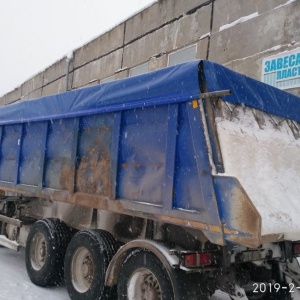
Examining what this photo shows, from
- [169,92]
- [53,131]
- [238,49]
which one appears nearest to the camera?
[169,92]

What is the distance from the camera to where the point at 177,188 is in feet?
11.2

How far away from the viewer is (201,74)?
3303mm

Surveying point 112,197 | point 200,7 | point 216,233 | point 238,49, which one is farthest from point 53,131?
point 200,7

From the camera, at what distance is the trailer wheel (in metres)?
3.30

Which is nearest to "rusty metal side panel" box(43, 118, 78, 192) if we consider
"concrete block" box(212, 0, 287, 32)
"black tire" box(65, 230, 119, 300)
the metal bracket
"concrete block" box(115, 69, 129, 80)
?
"black tire" box(65, 230, 119, 300)

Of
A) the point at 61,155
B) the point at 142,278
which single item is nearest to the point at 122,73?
the point at 61,155

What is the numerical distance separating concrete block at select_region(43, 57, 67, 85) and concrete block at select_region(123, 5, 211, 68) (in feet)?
17.1

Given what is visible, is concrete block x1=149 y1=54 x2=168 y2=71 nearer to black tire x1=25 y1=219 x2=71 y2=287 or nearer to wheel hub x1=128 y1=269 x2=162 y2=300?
black tire x1=25 y1=219 x2=71 y2=287

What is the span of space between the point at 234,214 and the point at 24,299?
9.98 feet

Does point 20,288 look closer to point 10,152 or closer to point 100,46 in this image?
point 10,152

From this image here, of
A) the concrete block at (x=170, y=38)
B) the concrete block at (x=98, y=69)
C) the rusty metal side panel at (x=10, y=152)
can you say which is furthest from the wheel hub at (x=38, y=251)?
the concrete block at (x=98, y=69)

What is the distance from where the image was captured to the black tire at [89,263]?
4.02 m

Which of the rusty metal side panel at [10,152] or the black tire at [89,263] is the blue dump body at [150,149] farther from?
the rusty metal side panel at [10,152]

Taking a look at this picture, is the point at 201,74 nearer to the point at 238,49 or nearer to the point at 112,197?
the point at 112,197
